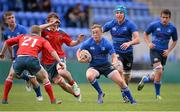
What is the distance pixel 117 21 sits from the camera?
20.4m

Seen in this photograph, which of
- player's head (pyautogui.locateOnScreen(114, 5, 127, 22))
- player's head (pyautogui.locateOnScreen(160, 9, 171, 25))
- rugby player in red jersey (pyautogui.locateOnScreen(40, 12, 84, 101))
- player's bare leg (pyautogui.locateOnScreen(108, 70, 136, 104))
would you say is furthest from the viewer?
player's head (pyautogui.locateOnScreen(160, 9, 171, 25))

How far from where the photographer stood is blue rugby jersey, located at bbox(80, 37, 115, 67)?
1866cm

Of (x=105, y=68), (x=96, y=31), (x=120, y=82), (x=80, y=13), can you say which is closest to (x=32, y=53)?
(x=96, y=31)

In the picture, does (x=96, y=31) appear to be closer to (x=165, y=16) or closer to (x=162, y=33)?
(x=165, y=16)

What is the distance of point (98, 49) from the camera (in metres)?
18.7

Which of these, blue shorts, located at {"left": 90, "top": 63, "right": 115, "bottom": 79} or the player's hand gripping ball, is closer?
the player's hand gripping ball

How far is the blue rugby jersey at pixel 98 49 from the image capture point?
18.7 meters

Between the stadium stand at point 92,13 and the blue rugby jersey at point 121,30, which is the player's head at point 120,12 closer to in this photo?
the blue rugby jersey at point 121,30

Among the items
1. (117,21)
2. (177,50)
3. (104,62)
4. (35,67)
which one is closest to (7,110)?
(35,67)

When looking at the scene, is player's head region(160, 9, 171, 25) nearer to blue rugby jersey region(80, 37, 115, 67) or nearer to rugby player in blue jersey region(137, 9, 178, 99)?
rugby player in blue jersey region(137, 9, 178, 99)

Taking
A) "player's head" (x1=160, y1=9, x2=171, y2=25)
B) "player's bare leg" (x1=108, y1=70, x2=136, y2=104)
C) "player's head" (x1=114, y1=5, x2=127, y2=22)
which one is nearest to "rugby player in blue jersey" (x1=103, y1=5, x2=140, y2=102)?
"player's head" (x1=114, y1=5, x2=127, y2=22)

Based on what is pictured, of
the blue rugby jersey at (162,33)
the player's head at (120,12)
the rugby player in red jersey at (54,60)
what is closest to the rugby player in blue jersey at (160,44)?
the blue rugby jersey at (162,33)

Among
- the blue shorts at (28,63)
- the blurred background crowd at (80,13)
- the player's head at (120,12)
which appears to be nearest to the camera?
the blue shorts at (28,63)

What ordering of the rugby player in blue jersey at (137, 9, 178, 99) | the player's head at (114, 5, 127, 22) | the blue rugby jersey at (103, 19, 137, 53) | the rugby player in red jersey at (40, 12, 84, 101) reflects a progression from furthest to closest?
the rugby player in blue jersey at (137, 9, 178, 99), the blue rugby jersey at (103, 19, 137, 53), the player's head at (114, 5, 127, 22), the rugby player in red jersey at (40, 12, 84, 101)
